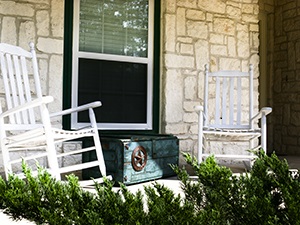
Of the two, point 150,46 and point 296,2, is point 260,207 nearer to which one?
point 150,46

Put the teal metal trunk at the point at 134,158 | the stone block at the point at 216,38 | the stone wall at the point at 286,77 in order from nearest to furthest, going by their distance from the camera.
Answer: the teal metal trunk at the point at 134,158 → the stone block at the point at 216,38 → the stone wall at the point at 286,77

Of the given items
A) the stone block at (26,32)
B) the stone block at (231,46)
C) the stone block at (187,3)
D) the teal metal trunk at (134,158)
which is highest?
the stone block at (187,3)

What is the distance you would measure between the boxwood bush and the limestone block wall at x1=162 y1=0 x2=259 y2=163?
3183 mm

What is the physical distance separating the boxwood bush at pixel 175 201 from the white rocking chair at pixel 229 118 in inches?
88.9

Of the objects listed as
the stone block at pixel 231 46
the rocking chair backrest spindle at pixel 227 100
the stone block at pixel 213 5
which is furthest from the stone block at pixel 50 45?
the stone block at pixel 231 46

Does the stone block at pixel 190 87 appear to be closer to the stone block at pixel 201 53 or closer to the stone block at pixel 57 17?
the stone block at pixel 201 53

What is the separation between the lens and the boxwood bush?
934mm

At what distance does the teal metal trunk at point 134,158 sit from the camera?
3.00m

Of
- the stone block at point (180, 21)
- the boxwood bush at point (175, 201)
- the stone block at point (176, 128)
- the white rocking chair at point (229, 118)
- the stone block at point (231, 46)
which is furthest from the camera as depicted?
the stone block at point (231, 46)

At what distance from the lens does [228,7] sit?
4.87m

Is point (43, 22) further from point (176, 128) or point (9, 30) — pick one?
point (176, 128)

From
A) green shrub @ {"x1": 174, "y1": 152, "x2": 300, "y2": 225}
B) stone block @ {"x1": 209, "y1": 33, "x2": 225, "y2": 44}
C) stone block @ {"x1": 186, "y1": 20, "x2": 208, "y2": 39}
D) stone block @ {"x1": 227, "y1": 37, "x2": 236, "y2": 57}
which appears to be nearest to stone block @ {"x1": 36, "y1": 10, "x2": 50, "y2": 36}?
stone block @ {"x1": 186, "y1": 20, "x2": 208, "y2": 39}

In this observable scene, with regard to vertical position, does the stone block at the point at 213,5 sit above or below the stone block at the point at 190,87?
above

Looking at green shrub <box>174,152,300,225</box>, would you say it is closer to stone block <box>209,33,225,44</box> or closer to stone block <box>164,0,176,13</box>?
stone block <box>164,0,176,13</box>
